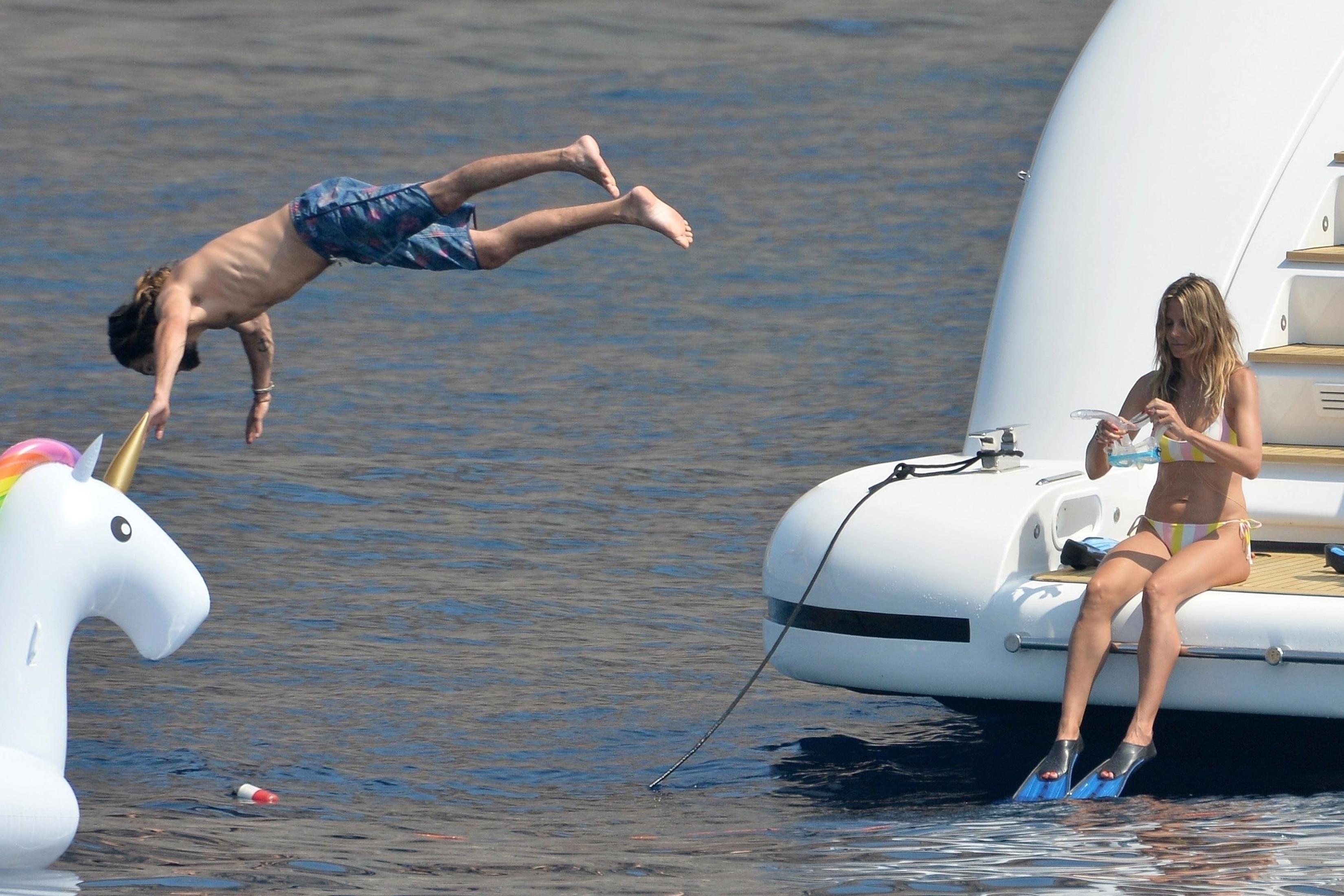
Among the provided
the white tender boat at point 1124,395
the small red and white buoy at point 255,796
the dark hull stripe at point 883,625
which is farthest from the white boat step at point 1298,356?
the small red and white buoy at point 255,796

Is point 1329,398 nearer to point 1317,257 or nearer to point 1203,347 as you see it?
point 1317,257

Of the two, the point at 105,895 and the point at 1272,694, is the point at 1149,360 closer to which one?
the point at 1272,694

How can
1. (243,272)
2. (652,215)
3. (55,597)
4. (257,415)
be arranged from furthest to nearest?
(257,415) → (243,272) → (652,215) → (55,597)

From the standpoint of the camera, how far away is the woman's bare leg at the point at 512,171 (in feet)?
20.9

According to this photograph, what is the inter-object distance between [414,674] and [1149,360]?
2766mm

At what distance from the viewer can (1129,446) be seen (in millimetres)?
5762

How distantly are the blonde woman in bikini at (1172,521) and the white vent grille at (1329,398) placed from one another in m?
0.66

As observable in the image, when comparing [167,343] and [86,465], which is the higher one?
[167,343]

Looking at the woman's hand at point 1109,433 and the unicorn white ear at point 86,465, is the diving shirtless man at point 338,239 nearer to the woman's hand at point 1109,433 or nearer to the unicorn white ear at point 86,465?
the unicorn white ear at point 86,465

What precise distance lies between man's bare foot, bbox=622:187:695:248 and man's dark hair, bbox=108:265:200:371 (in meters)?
1.43

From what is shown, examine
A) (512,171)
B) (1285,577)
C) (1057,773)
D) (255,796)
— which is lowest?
(255,796)

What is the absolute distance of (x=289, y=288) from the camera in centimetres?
668

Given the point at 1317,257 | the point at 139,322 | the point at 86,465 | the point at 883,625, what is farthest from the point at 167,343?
the point at 1317,257

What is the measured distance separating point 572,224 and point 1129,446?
189 cm
